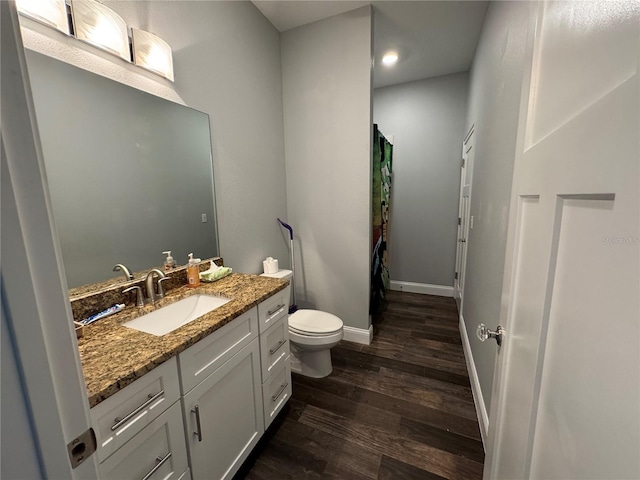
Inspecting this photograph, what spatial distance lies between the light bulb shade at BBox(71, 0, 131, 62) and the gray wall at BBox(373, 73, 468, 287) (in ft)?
9.58

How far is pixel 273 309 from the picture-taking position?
1.48 metres

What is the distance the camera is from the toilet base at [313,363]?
6.59ft

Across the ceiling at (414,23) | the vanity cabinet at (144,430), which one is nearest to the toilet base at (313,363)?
the vanity cabinet at (144,430)

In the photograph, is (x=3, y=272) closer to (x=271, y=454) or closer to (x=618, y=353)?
(x=618, y=353)

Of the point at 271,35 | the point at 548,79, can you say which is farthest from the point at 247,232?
the point at 548,79

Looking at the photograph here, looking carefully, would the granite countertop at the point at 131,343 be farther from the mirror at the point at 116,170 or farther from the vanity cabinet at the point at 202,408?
the mirror at the point at 116,170

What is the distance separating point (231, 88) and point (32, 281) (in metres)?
1.91

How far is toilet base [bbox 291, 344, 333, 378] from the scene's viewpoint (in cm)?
201

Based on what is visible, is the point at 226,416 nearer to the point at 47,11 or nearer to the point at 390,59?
the point at 47,11

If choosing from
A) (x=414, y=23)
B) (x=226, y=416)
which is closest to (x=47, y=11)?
(x=226, y=416)

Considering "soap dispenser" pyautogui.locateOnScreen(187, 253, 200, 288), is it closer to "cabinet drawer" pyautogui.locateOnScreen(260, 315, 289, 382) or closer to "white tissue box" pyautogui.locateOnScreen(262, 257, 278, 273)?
"cabinet drawer" pyautogui.locateOnScreen(260, 315, 289, 382)

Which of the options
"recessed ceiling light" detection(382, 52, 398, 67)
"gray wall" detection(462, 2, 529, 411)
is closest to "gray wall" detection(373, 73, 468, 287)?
"recessed ceiling light" detection(382, 52, 398, 67)

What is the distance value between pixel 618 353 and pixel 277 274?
201 centimetres

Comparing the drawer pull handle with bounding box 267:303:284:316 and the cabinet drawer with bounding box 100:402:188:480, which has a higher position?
the drawer pull handle with bounding box 267:303:284:316
